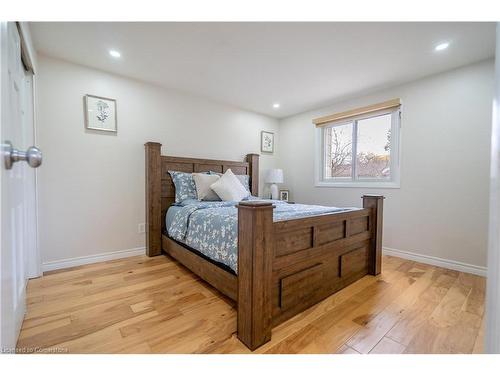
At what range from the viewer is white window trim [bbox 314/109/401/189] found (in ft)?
9.17

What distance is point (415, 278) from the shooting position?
84.7 inches

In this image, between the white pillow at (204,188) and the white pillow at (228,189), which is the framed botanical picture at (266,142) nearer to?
the white pillow at (228,189)

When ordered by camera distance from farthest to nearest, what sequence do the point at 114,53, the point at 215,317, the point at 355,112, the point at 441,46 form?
the point at 355,112
the point at 114,53
the point at 441,46
the point at 215,317

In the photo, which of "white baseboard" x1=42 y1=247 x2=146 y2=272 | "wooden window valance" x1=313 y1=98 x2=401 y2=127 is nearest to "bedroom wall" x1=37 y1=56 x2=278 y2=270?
"white baseboard" x1=42 y1=247 x2=146 y2=272

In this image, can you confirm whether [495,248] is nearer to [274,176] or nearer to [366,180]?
[366,180]

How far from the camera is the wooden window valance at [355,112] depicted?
2.75 meters

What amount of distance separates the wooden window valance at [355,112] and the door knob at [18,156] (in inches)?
133

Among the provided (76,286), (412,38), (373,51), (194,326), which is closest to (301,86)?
(373,51)

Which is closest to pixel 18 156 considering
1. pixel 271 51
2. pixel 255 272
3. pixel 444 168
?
pixel 255 272

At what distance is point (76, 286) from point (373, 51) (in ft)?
11.5

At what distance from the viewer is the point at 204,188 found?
2.75 meters

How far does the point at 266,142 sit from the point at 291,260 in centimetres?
299

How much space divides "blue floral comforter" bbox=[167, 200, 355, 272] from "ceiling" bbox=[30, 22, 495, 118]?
1.53m

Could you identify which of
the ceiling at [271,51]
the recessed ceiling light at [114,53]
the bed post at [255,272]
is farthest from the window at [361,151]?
the recessed ceiling light at [114,53]
